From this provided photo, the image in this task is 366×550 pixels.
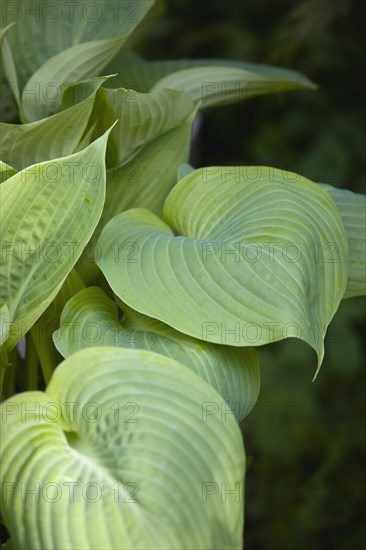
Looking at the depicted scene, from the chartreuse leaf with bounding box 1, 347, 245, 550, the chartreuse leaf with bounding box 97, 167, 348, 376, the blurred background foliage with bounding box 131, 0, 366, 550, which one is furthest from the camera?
the blurred background foliage with bounding box 131, 0, 366, 550

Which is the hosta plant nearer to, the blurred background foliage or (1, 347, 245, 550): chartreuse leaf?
(1, 347, 245, 550): chartreuse leaf

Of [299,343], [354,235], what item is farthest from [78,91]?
[299,343]

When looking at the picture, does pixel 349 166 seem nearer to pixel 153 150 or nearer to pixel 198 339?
pixel 153 150

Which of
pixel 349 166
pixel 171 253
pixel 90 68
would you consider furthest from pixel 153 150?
pixel 349 166

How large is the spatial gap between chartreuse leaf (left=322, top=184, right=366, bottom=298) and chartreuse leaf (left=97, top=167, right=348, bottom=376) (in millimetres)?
74

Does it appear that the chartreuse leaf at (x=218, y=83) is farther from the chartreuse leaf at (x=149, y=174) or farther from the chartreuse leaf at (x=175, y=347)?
the chartreuse leaf at (x=175, y=347)

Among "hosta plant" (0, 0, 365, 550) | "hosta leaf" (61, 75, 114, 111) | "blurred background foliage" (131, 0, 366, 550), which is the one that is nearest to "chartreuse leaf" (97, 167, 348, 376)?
"hosta plant" (0, 0, 365, 550)

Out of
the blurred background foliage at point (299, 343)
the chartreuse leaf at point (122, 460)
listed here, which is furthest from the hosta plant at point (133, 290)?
the blurred background foliage at point (299, 343)

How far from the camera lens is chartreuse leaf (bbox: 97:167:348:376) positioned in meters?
0.52

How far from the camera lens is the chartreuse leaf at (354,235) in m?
0.68

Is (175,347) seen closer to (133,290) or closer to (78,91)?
(133,290)

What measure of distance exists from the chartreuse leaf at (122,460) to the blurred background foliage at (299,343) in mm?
971

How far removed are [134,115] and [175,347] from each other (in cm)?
25

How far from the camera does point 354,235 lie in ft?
2.29
